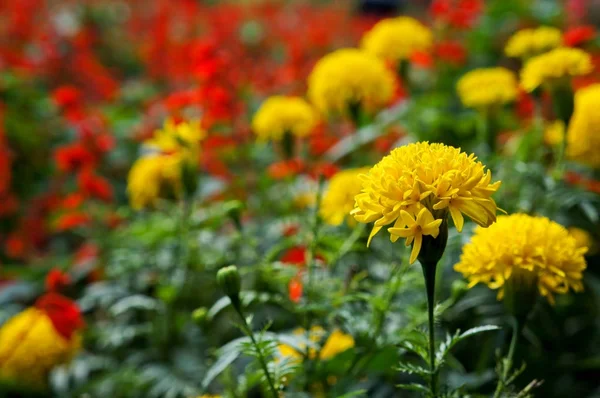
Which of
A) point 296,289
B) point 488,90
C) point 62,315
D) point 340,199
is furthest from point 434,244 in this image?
point 62,315

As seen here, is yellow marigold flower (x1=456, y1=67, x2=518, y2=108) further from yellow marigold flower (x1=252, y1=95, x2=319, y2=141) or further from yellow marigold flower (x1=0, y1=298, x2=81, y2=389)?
yellow marigold flower (x1=0, y1=298, x2=81, y2=389)

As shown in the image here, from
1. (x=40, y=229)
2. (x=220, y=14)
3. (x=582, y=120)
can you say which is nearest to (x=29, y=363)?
(x=40, y=229)

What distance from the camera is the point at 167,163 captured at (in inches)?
60.7

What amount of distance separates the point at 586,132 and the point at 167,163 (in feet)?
3.00

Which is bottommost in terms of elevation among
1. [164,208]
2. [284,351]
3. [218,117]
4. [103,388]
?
[103,388]

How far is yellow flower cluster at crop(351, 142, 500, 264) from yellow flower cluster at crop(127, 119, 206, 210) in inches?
29.4

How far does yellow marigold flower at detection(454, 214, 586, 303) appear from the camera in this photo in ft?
2.96

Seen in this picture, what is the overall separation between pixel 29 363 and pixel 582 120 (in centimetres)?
137

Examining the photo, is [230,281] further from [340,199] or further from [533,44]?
[533,44]

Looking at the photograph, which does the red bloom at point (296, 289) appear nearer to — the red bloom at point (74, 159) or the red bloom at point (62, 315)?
the red bloom at point (62, 315)

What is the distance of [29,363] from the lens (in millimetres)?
1604

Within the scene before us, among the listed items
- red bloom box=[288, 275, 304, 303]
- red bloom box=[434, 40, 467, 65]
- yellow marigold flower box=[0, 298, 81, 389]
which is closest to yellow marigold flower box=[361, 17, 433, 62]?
red bloom box=[434, 40, 467, 65]

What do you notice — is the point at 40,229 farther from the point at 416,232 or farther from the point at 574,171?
the point at 416,232

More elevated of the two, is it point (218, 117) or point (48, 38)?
point (48, 38)
